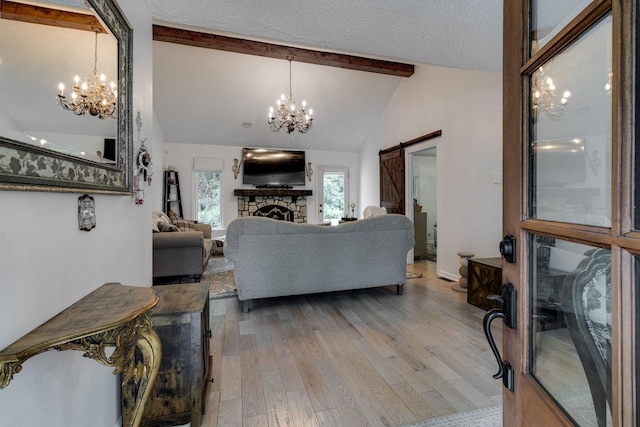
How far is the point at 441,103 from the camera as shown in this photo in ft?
13.8

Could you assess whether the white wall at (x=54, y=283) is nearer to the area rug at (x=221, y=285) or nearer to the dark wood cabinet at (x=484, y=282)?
the area rug at (x=221, y=285)

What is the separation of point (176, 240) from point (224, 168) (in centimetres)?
351

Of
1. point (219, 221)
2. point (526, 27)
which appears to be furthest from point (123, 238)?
point (219, 221)

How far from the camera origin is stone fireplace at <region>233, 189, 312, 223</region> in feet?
22.4

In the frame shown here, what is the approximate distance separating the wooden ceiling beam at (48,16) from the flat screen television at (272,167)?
226 inches

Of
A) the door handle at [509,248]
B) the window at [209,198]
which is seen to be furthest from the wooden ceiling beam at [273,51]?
the door handle at [509,248]

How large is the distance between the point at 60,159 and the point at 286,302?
2536mm

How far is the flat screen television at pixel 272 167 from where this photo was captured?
680cm

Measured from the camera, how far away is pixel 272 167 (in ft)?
22.8

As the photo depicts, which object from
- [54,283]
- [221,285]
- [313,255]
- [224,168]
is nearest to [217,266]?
[221,285]

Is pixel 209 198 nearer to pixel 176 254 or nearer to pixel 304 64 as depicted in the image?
pixel 176 254

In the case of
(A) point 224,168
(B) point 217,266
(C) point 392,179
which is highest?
Answer: (A) point 224,168

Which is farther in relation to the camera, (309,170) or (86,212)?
(309,170)

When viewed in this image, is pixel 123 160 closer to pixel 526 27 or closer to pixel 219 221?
pixel 526 27
